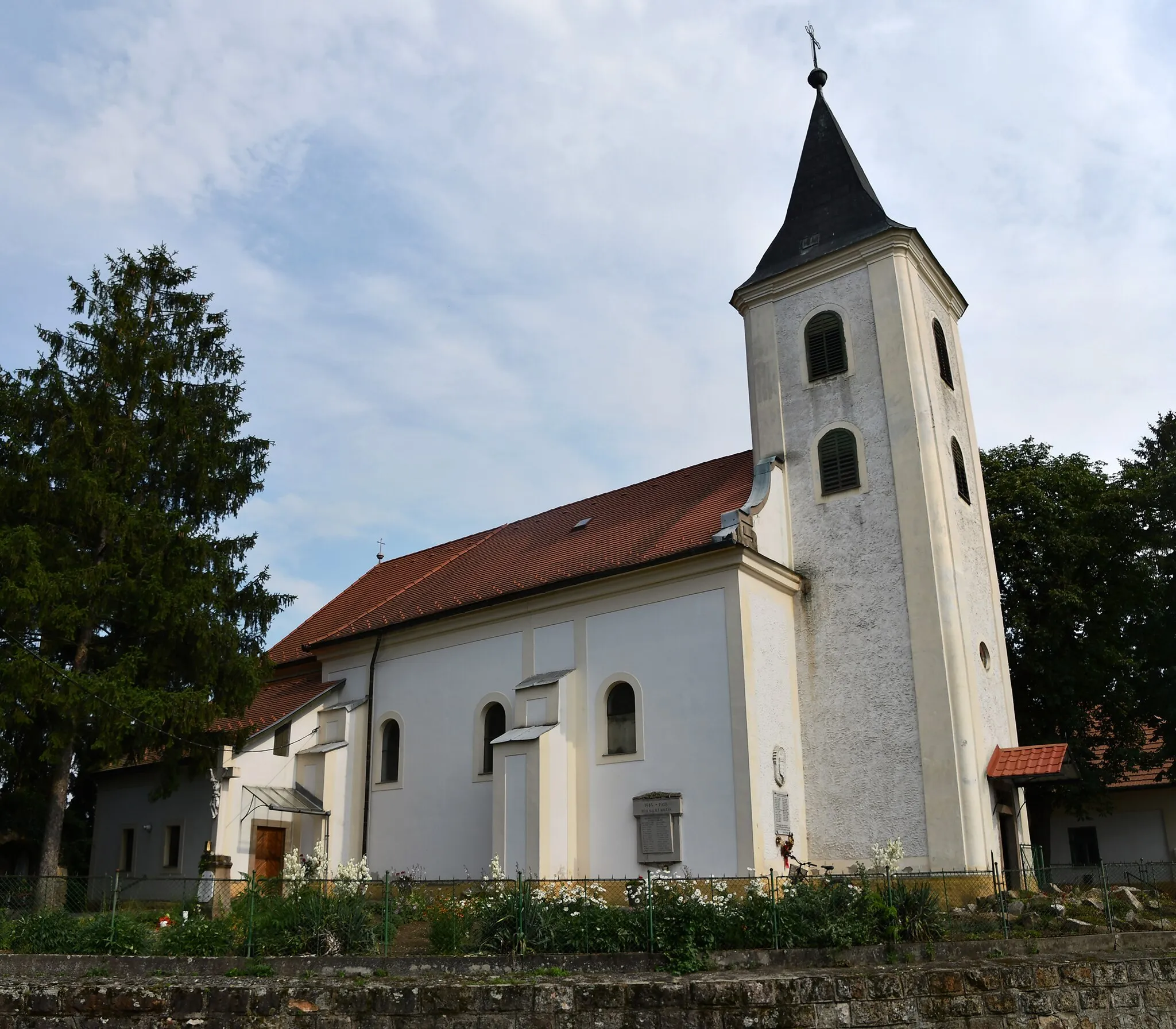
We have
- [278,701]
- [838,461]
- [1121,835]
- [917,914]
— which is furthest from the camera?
[1121,835]

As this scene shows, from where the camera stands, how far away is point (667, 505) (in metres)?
21.5

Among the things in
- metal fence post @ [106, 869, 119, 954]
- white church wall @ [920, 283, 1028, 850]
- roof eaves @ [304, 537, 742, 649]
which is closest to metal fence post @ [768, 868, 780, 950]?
metal fence post @ [106, 869, 119, 954]

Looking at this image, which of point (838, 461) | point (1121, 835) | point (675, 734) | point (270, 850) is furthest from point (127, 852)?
point (1121, 835)

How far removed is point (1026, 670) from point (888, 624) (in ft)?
19.9

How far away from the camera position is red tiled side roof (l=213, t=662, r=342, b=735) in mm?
20922

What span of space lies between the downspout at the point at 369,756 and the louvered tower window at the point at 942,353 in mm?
13080

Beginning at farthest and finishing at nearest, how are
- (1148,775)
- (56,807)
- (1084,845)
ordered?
(1084,845), (1148,775), (56,807)

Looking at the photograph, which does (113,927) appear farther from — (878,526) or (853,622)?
(878,526)

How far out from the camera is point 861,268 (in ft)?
66.7

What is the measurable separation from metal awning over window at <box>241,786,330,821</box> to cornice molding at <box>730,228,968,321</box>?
13637mm

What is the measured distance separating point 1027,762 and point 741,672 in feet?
16.0

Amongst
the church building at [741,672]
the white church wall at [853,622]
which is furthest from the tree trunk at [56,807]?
the white church wall at [853,622]

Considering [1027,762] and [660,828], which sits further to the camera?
[660,828]

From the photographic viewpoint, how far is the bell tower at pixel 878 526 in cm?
1675
